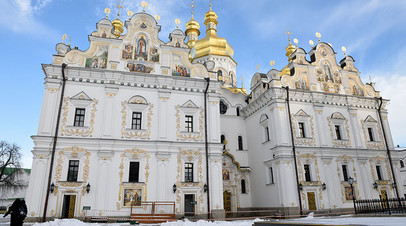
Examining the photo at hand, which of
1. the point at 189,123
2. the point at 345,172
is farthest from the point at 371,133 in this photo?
the point at 189,123

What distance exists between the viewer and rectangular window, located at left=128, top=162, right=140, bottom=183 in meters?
16.8

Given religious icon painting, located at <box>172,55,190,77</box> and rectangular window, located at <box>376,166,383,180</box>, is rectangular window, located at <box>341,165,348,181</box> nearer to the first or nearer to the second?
rectangular window, located at <box>376,166,383,180</box>

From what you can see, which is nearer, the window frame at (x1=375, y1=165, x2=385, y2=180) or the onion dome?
the window frame at (x1=375, y1=165, x2=385, y2=180)

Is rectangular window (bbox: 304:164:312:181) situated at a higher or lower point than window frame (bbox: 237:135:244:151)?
lower

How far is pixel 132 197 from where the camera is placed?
53.3 feet

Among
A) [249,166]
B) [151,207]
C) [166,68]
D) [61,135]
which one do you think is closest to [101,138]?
[61,135]

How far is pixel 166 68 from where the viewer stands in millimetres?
19109

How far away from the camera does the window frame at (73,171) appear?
16006 mm

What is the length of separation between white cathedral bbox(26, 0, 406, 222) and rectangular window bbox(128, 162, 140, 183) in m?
0.06

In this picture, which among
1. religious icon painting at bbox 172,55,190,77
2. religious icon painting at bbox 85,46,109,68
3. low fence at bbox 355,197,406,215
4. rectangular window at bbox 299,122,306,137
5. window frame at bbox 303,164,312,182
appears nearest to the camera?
low fence at bbox 355,197,406,215

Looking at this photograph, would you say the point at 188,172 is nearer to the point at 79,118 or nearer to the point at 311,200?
the point at 79,118

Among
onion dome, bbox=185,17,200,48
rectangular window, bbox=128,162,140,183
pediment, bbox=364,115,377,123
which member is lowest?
rectangular window, bbox=128,162,140,183

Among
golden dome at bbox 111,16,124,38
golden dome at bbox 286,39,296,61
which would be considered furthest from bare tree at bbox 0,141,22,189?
golden dome at bbox 286,39,296,61

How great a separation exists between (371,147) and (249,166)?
9.41 metres
